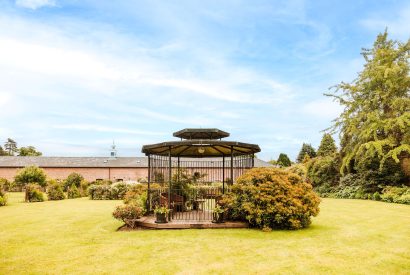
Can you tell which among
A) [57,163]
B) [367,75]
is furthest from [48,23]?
[57,163]

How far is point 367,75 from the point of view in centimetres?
2219

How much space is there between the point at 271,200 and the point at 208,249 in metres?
3.18

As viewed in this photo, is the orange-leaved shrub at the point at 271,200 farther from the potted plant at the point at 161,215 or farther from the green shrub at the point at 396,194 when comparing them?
Result: the green shrub at the point at 396,194

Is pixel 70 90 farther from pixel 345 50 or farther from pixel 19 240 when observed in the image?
pixel 345 50

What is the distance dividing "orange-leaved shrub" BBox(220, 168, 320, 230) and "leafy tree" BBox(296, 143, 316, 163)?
118 ft

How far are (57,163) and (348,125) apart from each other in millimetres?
38427

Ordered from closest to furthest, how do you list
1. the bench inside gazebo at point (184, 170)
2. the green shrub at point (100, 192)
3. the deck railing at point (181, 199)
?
1. the bench inside gazebo at point (184, 170)
2. the deck railing at point (181, 199)
3. the green shrub at point (100, 192)

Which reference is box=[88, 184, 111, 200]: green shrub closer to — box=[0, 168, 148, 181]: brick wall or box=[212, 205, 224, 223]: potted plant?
box=[212, 205, 224, 223]: potted plant

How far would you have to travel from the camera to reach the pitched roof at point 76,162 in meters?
43.2

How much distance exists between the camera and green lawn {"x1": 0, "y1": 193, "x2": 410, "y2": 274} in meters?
6.26

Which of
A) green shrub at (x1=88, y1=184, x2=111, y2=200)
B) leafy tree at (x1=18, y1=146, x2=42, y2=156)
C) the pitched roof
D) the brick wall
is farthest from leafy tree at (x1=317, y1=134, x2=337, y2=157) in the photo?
leafy tree at (x1=18, y1=146, x2=42, y2=156)

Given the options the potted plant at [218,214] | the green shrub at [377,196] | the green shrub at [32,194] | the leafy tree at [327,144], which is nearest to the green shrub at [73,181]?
the green shrub at [32,194]

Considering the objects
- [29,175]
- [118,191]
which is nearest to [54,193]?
[118,191]

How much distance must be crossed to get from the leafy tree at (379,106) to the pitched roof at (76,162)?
2141 centimetres
